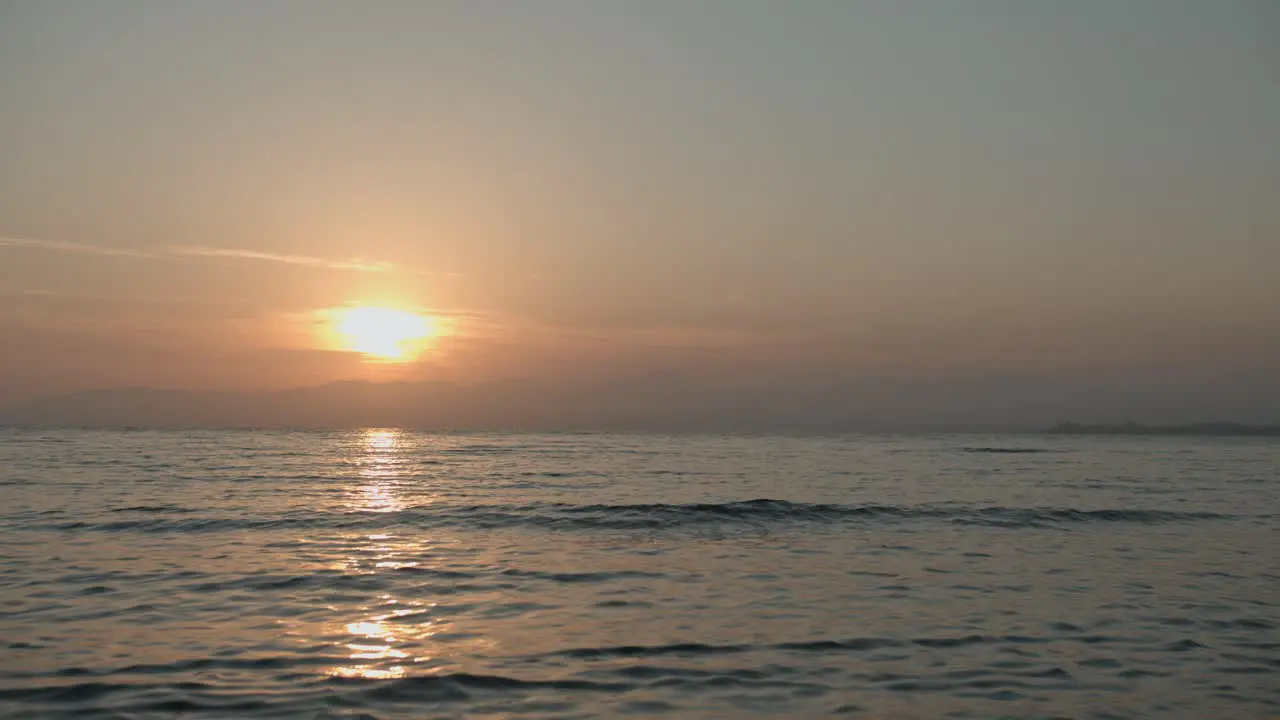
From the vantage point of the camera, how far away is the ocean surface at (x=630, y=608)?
1160 centimetres

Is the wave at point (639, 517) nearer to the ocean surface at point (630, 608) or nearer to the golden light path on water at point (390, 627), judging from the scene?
the ocean surface at point (630, 608)

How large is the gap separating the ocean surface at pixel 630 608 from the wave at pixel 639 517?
0.22 metres

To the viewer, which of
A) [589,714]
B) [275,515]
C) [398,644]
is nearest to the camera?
[589,714]

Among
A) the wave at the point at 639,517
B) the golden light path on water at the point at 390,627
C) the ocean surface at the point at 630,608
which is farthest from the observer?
the wave at the point at 639,517

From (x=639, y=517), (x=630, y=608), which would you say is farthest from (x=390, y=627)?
(x=639, y=517)

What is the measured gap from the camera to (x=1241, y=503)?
38.8 meters

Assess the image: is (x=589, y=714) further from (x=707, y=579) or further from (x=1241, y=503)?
(x=1241, y=503)

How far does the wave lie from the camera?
29297 mm

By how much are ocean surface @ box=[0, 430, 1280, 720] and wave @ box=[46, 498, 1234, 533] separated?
0.22m

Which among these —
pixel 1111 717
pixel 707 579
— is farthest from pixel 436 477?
pixel 1111 717

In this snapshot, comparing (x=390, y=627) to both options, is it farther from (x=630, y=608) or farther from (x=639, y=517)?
(x=639, y=517)

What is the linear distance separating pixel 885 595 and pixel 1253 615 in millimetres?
6402

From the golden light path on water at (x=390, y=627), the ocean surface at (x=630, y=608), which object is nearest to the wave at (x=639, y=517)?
the ocean surface at (x=630, y=608)

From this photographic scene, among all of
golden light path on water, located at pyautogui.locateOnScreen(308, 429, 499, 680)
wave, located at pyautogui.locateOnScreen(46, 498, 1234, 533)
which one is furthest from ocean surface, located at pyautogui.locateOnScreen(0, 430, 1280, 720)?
wave, located at pyautogui.locateOnScreen(46, 498, 1234, 533)
